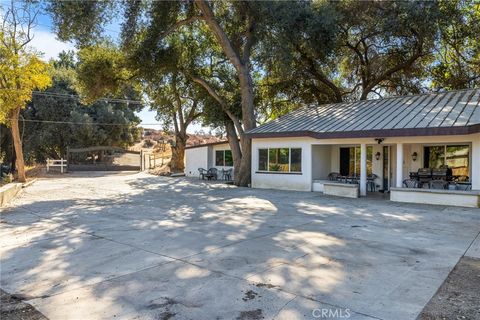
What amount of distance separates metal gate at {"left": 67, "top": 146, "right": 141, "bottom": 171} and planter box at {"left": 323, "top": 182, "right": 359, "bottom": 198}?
880 inches

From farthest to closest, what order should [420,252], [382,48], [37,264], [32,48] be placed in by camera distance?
1. [382,48]
2. [32,48]
3. [420,252]
4. [37,264]

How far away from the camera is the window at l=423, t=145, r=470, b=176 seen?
518 inches

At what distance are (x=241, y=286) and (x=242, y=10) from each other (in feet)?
55.1

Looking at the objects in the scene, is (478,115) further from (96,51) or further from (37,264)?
(96,51)

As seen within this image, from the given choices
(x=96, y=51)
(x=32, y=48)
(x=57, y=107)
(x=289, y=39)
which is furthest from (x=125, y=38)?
(x=57, y=107)

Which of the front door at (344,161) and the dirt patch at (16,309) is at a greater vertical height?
the front door at (344,161)

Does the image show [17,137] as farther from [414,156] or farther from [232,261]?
[414,156]

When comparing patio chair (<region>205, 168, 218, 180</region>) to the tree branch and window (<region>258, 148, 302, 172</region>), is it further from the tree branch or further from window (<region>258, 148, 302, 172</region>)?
window (<region>258, 148, 302, 172</region>)

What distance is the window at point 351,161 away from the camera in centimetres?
1609

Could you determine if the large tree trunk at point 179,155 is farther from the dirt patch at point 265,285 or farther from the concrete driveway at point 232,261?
the dirt patch at point 265,285

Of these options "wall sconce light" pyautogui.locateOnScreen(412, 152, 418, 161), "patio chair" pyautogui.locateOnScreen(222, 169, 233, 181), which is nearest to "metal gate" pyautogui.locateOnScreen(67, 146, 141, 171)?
"patio chair" pyautogui.locateOnScreen(222, 169, 233, 181)

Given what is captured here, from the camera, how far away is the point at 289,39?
17.2 meters

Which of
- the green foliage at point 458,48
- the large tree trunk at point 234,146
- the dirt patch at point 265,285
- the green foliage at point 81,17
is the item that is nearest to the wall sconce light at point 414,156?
the green foliage at point 458,48

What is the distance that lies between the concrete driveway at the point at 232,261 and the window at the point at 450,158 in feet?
12.4
